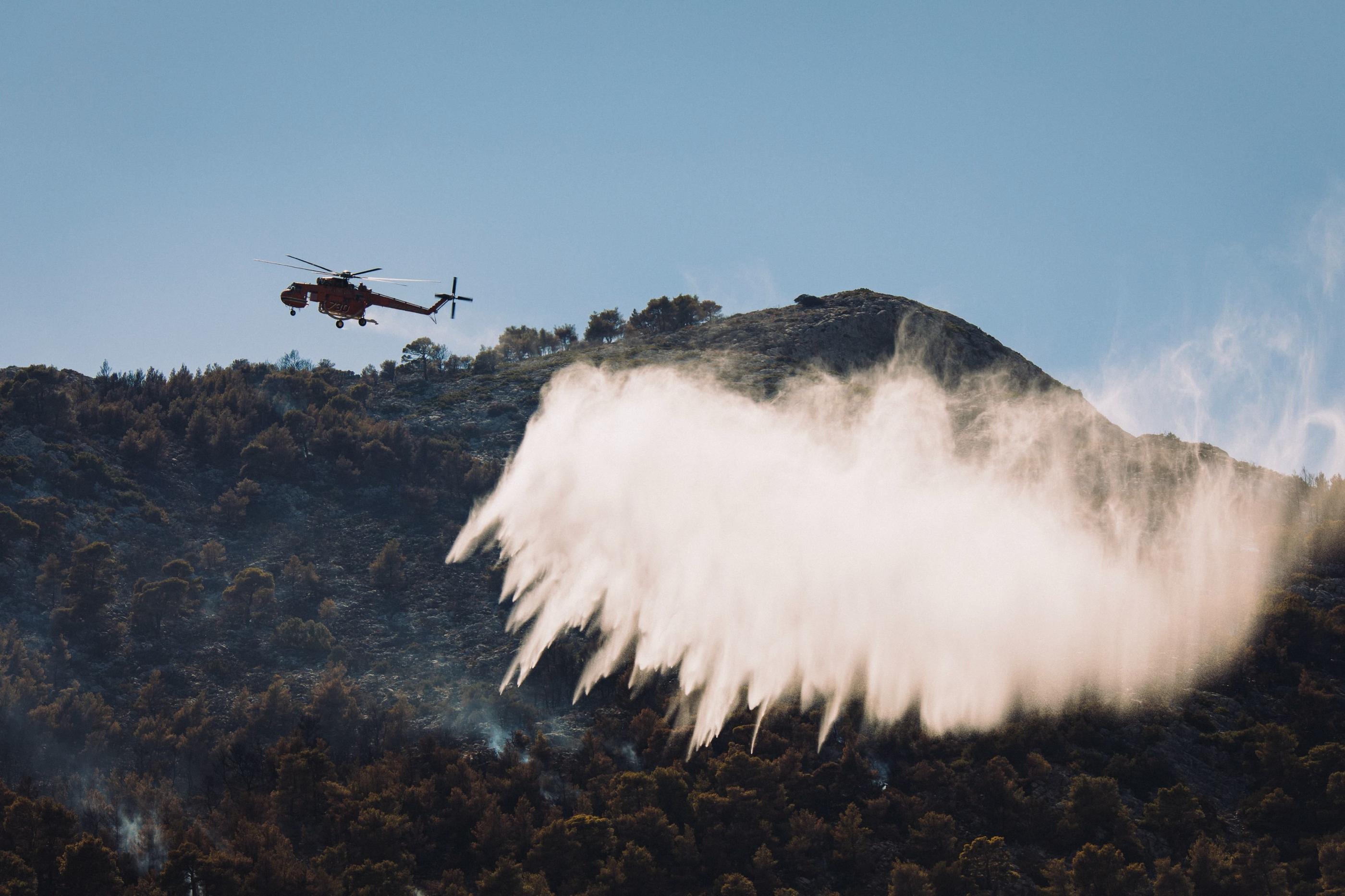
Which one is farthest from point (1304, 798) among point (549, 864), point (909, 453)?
point (909, 453)

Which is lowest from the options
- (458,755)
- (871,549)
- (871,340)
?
(458,755)

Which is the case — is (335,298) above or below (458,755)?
above

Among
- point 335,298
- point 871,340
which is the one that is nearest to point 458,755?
point 335,298

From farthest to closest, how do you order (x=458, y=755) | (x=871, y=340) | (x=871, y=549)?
(x=871, y=340) < (x=871, y=549) < (x=458, y=755)

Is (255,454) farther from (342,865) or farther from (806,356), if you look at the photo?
(806,356)

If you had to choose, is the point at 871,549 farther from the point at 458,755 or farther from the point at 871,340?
the point at 871,340

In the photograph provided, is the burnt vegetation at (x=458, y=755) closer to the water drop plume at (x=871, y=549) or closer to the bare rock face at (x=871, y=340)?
the water drop plume at (x=871, y=549)

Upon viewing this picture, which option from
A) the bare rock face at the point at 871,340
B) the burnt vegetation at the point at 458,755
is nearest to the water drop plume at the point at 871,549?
the burnt vegetation at the point at 458,755
